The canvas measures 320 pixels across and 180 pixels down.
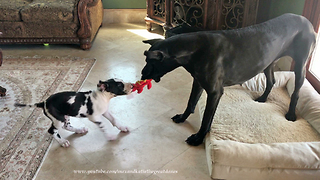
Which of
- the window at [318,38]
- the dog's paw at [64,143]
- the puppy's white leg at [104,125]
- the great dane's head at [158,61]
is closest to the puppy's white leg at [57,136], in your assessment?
the dog's paw at [64,143]

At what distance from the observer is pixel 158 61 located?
1.60 meters

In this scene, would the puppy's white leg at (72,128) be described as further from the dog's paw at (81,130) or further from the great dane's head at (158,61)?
the great dane's head at (158,61)

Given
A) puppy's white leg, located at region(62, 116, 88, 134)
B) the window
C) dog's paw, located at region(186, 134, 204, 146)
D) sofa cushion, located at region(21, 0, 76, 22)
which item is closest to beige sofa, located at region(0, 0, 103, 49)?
sofa cushion, located at region(21, 0, 76, 22)

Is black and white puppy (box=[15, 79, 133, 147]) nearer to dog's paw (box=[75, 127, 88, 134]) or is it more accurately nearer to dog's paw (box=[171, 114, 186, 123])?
dog's paw (box=[75, 127, 88, 134])

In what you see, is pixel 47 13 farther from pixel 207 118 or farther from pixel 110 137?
pixel 207 118

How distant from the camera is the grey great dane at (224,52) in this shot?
1604mm

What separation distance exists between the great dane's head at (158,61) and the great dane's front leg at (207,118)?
12.2 inches

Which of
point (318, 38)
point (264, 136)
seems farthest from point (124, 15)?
point (264, 136)

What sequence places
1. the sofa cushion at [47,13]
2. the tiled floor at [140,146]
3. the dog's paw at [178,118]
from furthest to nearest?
the sofa cushion at [47,13] → the dog's paw at [178,118] → the tiled floor at [140,146]

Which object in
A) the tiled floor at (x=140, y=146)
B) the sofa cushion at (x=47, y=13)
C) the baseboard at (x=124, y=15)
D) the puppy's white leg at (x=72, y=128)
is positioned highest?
the sofa cushion at (x=47, y=13)

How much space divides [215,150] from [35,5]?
2939 millimetres

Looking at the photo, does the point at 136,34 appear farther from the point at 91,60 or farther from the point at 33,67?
the point at 33,67

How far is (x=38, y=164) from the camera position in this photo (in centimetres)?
176

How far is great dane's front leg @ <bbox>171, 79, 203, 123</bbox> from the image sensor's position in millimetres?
1997
